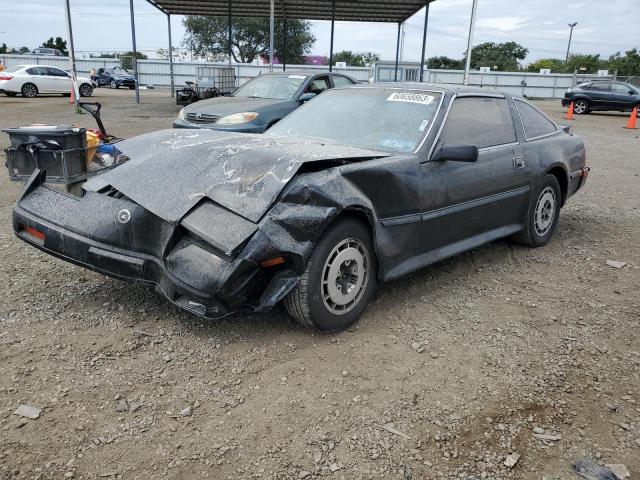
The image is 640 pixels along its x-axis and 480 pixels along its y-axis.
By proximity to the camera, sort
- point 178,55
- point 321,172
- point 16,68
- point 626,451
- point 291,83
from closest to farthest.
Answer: point 626,451 → point 321,172 → point 291,83 → point 16,68 → point 178,55

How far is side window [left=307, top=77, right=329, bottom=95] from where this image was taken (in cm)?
975

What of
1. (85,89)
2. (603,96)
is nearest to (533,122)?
(603,96)

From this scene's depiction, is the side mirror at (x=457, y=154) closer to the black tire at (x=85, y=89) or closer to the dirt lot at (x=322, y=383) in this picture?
the dirt lot at (x=322, y=383)

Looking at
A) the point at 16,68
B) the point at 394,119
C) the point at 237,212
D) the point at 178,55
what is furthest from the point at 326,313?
the point at 178,55

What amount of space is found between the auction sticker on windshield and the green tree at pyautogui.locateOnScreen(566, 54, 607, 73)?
62.6m

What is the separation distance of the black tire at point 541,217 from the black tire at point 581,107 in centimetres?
2014

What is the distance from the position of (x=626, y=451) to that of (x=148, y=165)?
9.83 feet

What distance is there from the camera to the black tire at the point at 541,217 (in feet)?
16.4

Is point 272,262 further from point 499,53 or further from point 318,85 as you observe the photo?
point 499,53

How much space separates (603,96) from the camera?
22234 millimetres

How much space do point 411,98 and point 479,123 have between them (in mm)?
669

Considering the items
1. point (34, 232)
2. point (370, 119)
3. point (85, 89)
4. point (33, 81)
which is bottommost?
point (85, 89)

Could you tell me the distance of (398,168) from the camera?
3482 mm

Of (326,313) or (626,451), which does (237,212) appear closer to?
(326,313)
